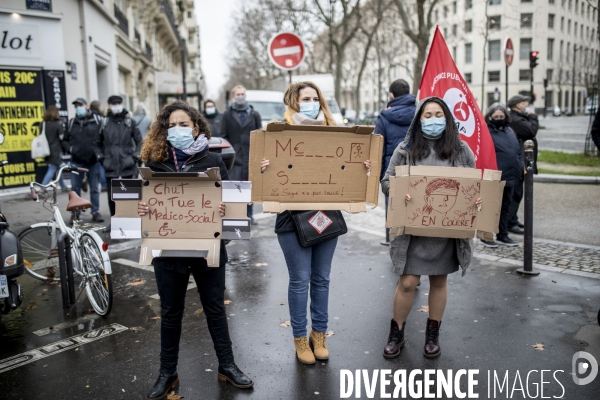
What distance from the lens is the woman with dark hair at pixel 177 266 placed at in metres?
3.38

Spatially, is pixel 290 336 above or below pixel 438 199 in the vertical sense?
below

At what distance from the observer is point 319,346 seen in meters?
3.96

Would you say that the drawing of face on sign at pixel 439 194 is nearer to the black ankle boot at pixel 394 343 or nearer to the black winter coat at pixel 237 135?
the black ankle boot at pixel 394 343

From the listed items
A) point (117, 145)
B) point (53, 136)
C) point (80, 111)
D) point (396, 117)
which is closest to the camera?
point (396, 117)

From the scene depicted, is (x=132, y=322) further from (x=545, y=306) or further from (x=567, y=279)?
(x=567, y=279)

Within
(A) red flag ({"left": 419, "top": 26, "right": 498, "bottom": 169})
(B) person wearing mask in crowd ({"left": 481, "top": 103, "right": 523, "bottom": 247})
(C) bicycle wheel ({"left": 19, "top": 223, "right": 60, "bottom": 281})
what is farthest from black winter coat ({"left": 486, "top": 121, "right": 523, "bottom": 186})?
(C) bicycle wheel ({"left": 19, "top": 223, "right": 60, "bottom": 281})

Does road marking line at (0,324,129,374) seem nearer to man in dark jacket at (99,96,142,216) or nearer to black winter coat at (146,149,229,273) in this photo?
black winter coat at (146,149,229,273)

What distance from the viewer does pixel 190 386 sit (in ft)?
11.7

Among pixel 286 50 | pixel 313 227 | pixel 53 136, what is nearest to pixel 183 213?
pixel 313 227

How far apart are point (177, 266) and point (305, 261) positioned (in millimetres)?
927

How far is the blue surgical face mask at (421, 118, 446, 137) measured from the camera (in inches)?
149

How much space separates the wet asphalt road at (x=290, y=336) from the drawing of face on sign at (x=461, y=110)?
1.63 m

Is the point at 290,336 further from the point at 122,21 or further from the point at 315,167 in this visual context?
the point at 122,21

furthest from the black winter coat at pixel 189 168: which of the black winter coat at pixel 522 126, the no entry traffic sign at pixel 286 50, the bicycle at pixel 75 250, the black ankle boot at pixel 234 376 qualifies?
the no entry traffic sign at pixel 286 50
